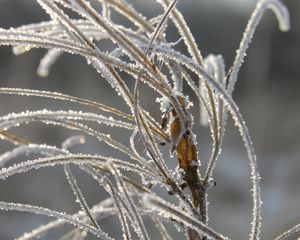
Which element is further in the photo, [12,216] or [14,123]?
[12,216]

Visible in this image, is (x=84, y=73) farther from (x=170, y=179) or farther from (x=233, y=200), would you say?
(x=170, y=179)

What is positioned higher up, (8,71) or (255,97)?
(8,71)

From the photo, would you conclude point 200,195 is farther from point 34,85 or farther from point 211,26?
point 211,26

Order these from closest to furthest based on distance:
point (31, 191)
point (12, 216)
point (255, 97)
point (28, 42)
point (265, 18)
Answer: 1. point (28, 42)
2. point (12, 216)
3. point (31, 191)
4. point (255, 97)
5. point (265, 18)

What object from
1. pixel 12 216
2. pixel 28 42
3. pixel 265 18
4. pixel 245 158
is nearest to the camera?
pixel 28 42

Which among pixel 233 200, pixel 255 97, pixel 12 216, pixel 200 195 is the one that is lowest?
pixel 200 195

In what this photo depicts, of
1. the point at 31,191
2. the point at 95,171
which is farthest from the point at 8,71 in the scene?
the point at 95,171
